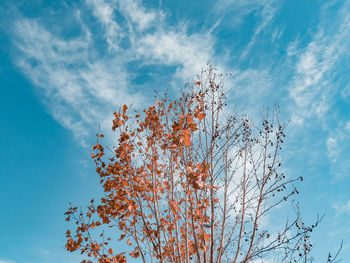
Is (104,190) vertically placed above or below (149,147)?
below

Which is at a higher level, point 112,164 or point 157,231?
point 112,164

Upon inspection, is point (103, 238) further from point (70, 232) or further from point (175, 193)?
point (175, 193)

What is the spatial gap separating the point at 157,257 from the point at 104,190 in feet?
4.95

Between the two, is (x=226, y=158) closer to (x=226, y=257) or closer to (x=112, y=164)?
(x=226, y=257)

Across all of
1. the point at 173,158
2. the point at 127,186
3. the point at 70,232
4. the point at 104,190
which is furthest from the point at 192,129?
the point at 70,232

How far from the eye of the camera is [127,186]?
5082mm

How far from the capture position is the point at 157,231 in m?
4.76

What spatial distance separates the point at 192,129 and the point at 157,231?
1.84 m

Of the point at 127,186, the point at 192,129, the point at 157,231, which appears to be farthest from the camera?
the point at 127,186

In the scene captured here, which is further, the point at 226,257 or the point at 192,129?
the point at 226,257

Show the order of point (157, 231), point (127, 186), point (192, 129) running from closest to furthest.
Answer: point (192, 129) < point (157, 231) < point (127, 186)

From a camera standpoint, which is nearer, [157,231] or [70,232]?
[157,231]

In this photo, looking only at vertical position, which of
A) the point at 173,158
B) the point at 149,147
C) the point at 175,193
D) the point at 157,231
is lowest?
the point at 157,231

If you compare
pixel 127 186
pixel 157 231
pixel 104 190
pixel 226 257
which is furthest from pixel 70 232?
pixel 226 257
